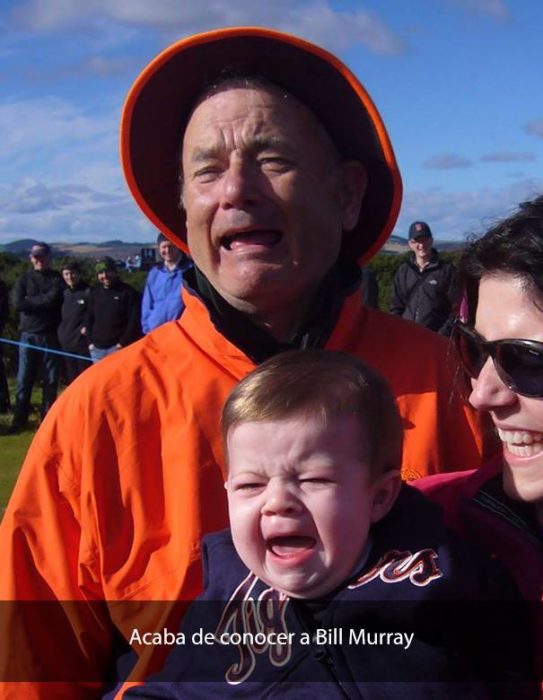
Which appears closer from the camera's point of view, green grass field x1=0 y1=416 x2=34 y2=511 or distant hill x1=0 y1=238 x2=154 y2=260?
green grass field x1=0 y1=416 x2=34 y2=511

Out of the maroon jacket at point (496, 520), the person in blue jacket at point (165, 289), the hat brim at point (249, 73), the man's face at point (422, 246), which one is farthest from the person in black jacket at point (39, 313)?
the maroon jacket at point (496, 520)

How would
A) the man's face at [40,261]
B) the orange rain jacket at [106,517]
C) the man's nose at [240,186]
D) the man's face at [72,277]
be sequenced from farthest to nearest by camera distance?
the man's face at [40,261] → the man's face at [72,277] → the man's nose at [240,186] → the orange rain jacket at [106,517]

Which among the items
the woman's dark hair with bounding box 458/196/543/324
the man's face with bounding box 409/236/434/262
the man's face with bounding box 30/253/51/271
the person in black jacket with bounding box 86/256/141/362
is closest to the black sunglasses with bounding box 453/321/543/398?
the woman's dark hair with bounding box 458/196/543/324

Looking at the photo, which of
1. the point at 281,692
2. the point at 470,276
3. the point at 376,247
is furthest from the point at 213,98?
the point at 281,692

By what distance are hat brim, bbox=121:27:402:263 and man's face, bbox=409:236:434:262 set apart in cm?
716

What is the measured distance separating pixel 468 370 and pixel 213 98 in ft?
3.27

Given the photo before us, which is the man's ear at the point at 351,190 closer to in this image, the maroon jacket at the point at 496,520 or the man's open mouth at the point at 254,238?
the man's open mouth at the point at 254,238

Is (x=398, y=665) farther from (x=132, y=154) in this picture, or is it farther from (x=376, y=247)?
(x=132, y=154)

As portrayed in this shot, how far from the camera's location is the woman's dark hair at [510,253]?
2035 mm

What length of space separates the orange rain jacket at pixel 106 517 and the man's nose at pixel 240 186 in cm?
37

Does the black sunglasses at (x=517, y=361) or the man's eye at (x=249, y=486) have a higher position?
the black sunglasses at (x=517, y=361)

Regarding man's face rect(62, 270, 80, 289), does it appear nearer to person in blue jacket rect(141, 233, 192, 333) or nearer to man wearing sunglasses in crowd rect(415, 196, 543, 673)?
person in blue jacket rect(141, 233, 192, 333)

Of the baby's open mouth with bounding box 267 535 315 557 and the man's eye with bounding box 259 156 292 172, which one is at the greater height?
the man's eye with bounding box 259 156 292 172

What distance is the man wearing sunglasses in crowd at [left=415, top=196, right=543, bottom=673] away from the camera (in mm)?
2004
